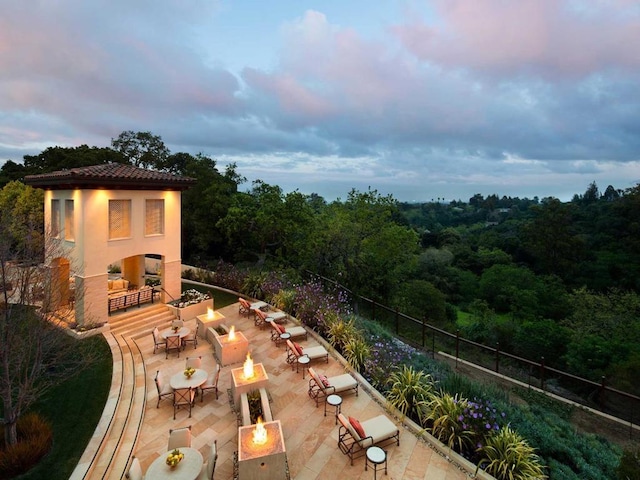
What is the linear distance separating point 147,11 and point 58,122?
1968cm

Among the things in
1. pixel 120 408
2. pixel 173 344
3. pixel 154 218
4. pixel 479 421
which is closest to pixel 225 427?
pixel 120 408

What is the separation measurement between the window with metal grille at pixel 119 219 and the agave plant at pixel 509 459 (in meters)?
15.1

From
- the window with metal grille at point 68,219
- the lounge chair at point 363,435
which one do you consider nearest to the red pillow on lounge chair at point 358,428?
the lounge chair at point 363,435

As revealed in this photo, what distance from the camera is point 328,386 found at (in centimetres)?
834

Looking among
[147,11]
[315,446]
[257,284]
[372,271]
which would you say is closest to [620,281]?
[372,271]

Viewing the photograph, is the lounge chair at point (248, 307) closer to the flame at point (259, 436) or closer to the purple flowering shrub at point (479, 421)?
the flame at point (259, 436)

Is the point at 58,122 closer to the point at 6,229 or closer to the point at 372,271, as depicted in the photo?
the point at 6,229

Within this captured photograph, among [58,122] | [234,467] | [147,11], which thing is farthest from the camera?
[58,122]

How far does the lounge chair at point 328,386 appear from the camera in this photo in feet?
27.4

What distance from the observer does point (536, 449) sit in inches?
263

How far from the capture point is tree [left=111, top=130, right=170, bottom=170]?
35.9m

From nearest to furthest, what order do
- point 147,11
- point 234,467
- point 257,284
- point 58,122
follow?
1. point 234,467
2. point 147,11
3. point 257,284
4. point 58,122

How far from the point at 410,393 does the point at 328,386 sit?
2106mm

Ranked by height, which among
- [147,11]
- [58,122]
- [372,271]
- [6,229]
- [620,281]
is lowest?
[620,281]
